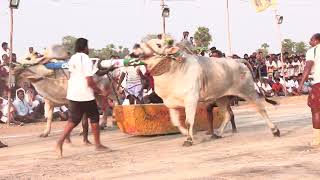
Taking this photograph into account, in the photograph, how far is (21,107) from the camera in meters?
16.1

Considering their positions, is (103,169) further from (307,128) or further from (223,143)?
(307,128)

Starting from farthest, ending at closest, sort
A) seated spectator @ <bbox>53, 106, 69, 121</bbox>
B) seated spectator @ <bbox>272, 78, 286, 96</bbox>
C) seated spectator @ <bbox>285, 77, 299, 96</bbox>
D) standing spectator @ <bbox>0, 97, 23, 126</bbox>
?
seated spectator @ <bbox>285, 77, 299, 96</bbox> < seated spectator @ <bbox>272, 78, 286, 96</bbox> < seated spectator @ <bbox>53, 106, 69, 121</bbox> < standing spectator @ <bbox>0, 97, 23, 126</bbox>

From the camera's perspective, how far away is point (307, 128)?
39.2 ft

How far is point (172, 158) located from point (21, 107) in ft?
29.3

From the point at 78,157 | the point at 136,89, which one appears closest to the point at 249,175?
the point at 78,157

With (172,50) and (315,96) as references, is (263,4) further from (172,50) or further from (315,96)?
(315,96)

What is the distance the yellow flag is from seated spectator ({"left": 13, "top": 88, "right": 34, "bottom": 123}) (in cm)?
1181

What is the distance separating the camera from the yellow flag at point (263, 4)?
2373 centimetres

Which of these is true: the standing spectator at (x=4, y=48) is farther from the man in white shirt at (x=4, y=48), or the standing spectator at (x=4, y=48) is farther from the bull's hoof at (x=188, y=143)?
the bull's hoof at (x=188, y=143)

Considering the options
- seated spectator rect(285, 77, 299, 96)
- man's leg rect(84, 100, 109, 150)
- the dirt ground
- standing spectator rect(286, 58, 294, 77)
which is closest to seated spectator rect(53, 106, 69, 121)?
the dirt ground

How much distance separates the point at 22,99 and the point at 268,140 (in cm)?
853

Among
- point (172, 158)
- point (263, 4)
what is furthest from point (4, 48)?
point (263, 4)

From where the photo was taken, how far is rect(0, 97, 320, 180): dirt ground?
696 centimetres

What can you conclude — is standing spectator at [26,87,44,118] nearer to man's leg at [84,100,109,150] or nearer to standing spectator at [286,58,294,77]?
man's leg at [84,100,109,150]
